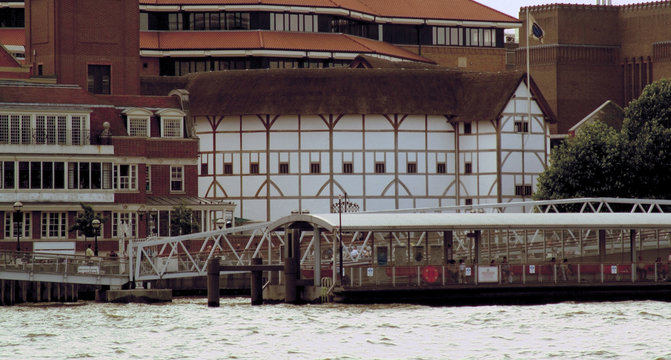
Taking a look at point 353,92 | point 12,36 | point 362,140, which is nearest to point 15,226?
point 362,140

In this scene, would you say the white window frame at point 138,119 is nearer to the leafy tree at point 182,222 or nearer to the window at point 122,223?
the leafy tree at point 182,222

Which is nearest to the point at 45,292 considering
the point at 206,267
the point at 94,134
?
the point at 206,267

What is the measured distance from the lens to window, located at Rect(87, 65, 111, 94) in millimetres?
107812

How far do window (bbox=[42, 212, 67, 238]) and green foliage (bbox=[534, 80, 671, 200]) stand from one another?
2776 centimetres

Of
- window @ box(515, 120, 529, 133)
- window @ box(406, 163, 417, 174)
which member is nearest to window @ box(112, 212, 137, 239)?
window @ box(406, 163, 417, 174)

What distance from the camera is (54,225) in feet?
298

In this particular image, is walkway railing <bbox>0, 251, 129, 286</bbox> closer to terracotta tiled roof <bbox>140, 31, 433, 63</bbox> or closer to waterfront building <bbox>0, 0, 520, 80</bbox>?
waterfront building <bbox>0, 0, 520, 80</bbox>

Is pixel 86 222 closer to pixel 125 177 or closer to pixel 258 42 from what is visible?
pixel 125 177

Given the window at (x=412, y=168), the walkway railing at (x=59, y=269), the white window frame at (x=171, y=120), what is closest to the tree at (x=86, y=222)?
the walkway railing at (x=59, y=269)

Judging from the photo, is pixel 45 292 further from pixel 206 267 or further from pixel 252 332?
pixel 252 332

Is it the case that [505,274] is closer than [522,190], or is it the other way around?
[505,274]

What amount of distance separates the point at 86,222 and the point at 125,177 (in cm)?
607

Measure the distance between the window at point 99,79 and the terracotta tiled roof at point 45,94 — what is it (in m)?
11.4

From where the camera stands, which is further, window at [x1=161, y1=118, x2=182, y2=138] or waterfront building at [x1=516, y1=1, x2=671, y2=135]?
waterfront building at [x1=516, y1=1, x2=671, y2=135]
